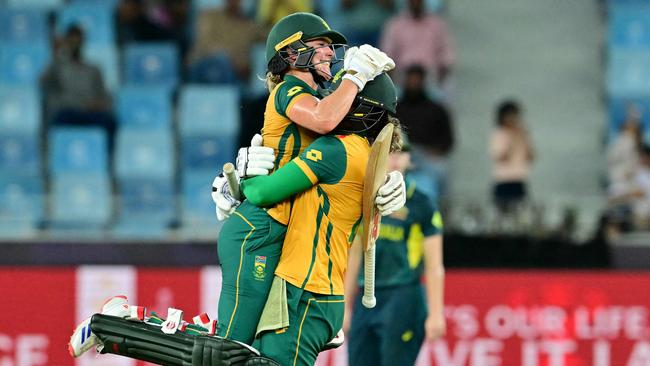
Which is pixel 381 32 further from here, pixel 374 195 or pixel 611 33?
pixel 374 195

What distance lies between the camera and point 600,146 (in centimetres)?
1046

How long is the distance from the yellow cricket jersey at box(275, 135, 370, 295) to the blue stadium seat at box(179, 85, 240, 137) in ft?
16.4

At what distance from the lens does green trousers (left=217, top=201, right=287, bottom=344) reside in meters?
4.80

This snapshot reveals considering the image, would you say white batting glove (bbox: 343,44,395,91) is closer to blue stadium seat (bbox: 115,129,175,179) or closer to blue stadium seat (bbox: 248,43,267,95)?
blue stadium seat (bbox: 115,129,175,179)

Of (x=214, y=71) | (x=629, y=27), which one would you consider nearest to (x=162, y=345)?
(x=214, y=71)

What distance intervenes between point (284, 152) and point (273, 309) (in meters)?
0.59

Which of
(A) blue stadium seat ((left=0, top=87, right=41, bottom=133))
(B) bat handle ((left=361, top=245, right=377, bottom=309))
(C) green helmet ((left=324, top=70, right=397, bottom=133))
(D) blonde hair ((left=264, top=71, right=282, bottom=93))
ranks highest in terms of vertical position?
(A) blue stadium seat ((left=0, top=87, right=41, bottom=133))

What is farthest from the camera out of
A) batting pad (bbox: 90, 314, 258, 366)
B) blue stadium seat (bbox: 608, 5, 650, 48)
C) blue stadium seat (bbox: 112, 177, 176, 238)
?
blue stadium seat (bbox: 608, 5, 650, 48)

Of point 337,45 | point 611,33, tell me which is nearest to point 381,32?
point 611,33

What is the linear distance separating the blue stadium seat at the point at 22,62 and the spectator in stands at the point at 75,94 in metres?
0.25

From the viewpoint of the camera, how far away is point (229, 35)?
34.4 ft

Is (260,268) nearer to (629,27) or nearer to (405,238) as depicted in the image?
(405,238)

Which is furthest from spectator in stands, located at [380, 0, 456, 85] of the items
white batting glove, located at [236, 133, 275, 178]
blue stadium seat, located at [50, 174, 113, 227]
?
white batting glove, located at [236, 133, 275, 178]

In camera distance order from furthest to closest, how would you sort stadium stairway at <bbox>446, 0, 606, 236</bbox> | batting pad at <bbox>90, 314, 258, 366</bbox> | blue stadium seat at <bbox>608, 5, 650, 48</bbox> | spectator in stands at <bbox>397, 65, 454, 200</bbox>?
blue stadium seat at <bbox>608, 5, 650, 48</bbox>, stadium stairway at <bbox>446, 0, 606, 236</bbox>, spectator in stands at <bbox>397, 65, 454, 200</bbox>, batting pad at <bbox>90, 314, 258, 366</bbox>
